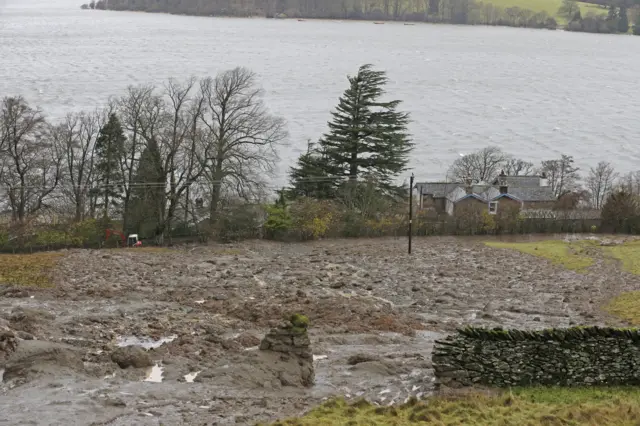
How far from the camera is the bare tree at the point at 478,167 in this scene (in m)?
71.4

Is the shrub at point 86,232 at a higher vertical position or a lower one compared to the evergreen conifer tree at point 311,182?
lower

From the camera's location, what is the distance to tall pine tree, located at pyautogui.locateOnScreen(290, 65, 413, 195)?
56787mm

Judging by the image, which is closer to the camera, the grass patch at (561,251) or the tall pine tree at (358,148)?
the grass patch at (561,251)

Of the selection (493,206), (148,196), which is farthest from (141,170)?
(493,206)

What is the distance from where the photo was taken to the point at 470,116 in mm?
100875

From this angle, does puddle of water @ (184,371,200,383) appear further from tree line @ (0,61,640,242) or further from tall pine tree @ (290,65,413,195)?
tall pine tree @ (290,65,413,195)

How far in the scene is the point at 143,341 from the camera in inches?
944

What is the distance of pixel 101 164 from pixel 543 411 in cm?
3873

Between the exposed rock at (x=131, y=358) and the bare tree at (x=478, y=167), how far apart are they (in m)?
Result: 51.6

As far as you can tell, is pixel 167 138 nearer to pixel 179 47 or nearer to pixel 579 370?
pixel 579 370

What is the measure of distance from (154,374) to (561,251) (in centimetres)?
2995

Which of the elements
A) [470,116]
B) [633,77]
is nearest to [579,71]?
[633,77]

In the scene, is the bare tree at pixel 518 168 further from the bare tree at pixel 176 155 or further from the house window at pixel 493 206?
the bare tree at pixel 176 155

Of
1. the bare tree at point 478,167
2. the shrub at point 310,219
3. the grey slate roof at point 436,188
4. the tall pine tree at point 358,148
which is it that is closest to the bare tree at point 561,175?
the bare tree at point 478,167
